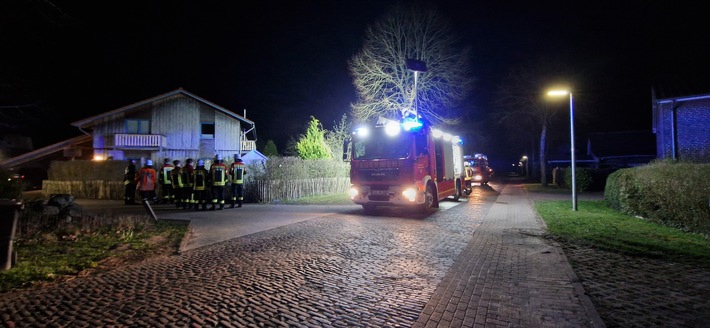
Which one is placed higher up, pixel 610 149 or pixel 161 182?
pixel 610 149

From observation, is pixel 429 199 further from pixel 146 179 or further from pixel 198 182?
pixel 146 179

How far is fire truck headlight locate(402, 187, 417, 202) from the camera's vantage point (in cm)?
1204

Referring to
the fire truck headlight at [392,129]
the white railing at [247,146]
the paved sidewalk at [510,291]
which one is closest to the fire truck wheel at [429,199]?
the fire truck headlight at [392,129]

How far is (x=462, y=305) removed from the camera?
441cm

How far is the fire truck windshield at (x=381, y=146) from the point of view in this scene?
12.4m

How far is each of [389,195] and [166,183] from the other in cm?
932

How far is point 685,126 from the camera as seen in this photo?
74.7 feet

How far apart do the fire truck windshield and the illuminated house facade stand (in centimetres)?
1746

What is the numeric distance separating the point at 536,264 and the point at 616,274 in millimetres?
1075

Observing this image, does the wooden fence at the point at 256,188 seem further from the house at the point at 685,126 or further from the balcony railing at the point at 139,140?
the house at the point at 685,126

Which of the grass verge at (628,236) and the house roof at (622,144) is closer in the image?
the grass verge at (628,236)

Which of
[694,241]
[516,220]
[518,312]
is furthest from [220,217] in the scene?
[694,241]

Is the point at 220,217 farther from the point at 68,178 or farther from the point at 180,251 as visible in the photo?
the point at 68,178

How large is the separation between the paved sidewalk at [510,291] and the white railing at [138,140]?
26905mm
